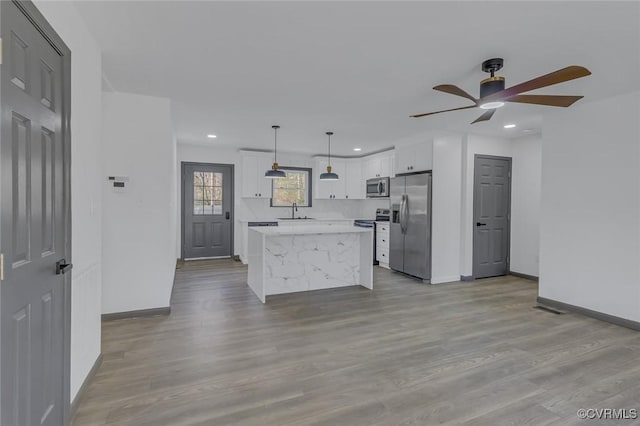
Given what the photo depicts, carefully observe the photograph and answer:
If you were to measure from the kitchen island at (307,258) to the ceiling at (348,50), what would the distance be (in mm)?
1661

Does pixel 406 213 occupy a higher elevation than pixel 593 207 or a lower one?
lower

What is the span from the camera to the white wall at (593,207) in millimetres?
3457

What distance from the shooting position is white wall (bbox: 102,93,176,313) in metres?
3.45

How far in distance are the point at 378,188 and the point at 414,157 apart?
1346mm

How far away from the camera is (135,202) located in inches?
139

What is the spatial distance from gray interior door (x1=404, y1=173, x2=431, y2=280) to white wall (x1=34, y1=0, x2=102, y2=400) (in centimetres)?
443

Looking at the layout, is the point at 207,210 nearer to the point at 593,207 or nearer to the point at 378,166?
the point at 378,166

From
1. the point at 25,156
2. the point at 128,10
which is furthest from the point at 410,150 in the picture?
the point at 25,156

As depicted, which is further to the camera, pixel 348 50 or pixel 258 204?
pixel 258 204

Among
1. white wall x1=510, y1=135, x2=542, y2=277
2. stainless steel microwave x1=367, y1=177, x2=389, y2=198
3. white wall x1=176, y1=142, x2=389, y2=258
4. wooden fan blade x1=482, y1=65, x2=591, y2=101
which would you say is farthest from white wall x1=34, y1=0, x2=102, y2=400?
white wall x1=510, y1=135, x2=542, y2=277

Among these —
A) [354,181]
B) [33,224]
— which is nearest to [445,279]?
[354,181]

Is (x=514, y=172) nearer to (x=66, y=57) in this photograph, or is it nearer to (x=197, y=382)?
(x=197, y=382)

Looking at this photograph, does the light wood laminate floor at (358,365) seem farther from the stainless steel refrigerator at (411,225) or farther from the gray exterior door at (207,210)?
the gray exterior door at (207,210)

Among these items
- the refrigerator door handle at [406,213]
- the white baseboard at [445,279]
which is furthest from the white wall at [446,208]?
the refrigerator door handle at [406,213]
